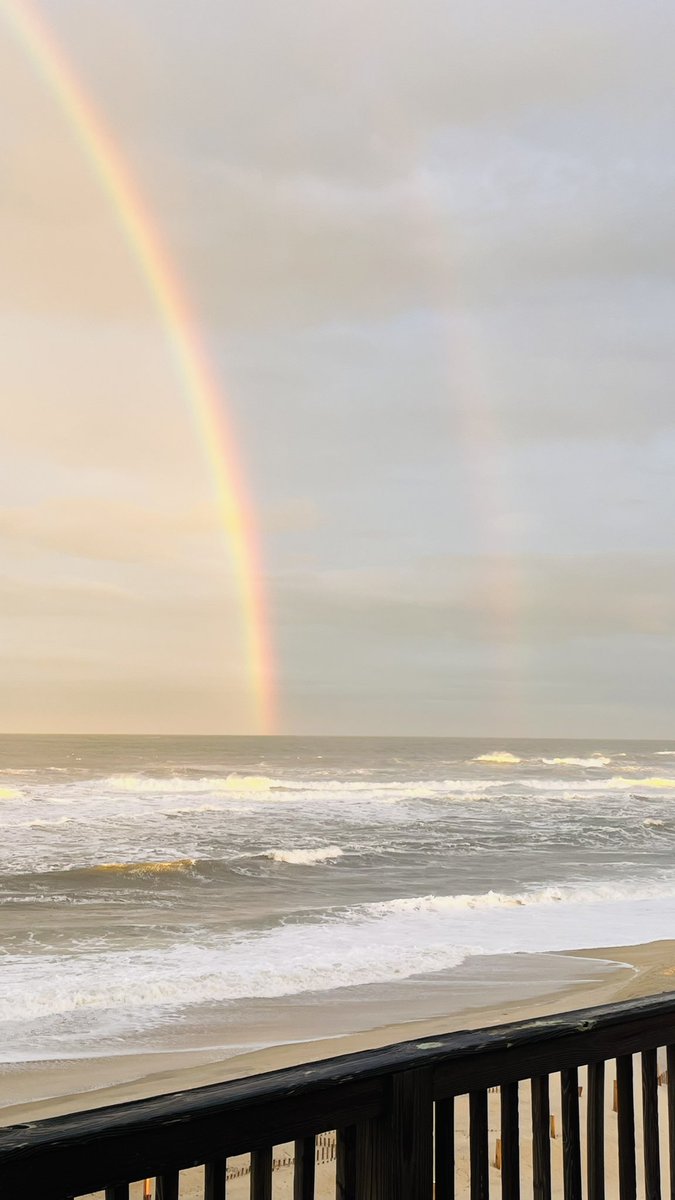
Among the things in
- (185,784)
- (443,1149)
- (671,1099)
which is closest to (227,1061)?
(671,1099)

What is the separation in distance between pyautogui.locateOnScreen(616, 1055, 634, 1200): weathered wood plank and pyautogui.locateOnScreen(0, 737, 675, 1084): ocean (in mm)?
6152

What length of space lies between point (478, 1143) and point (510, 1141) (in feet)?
0.40

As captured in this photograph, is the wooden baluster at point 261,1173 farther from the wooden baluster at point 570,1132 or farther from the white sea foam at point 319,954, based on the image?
the white sea foam at point 319,954

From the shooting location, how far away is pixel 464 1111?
20.9 ft

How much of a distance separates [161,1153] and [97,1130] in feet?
0.48

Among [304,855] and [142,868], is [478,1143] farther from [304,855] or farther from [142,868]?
[304,855]

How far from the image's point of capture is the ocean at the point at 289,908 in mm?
9141

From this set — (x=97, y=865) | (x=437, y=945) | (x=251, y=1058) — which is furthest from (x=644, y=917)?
(x=97, y=865)

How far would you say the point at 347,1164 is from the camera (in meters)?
1.98

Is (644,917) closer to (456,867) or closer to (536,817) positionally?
(456,867)

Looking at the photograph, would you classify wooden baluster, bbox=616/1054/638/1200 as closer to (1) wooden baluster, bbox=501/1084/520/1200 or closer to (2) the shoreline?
(1) wooden baluster, bbox=501/1084/520/1200

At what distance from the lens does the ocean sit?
30.0ft

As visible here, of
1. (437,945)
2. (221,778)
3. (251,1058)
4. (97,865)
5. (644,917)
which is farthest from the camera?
(221,778)

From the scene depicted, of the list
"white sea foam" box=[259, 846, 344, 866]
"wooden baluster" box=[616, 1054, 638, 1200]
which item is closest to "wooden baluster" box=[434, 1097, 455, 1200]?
"wooden baluster" box=[616, 1054, 638, 1200]
